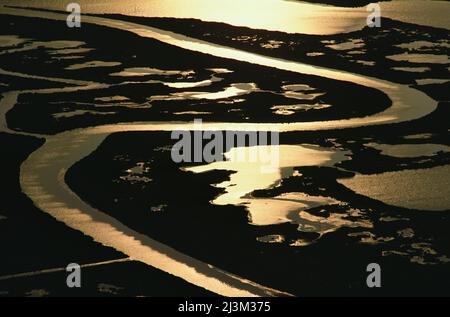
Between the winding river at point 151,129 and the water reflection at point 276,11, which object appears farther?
the water reflection at point 276,11

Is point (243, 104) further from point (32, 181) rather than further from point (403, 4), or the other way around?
point (403, 4)

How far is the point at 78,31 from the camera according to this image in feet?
21.6

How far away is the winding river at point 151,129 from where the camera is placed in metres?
2.78

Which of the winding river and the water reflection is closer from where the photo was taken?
the winding river

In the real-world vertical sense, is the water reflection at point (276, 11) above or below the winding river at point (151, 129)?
above

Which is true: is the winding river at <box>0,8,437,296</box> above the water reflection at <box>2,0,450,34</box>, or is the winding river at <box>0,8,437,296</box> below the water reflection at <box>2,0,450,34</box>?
below

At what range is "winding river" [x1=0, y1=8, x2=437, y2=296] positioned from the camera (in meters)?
2.78

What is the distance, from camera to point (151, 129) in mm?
4328

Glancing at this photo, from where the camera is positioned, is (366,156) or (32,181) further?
(366,156)

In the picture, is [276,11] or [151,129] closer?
[151,129]

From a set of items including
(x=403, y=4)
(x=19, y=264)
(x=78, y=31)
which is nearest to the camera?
(x=19, y=264)

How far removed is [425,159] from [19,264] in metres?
1.51
